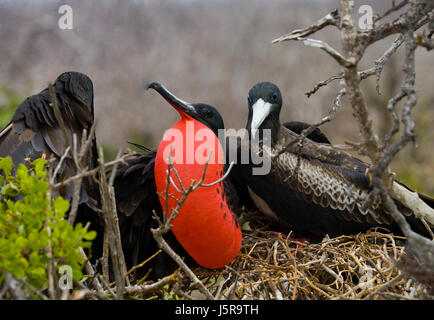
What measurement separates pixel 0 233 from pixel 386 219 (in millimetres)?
2168

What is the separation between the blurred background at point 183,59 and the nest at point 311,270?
6588 millimetres

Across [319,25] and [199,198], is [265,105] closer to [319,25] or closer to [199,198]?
[199,198]

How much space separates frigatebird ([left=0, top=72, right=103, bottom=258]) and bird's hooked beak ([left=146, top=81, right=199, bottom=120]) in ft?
1.11

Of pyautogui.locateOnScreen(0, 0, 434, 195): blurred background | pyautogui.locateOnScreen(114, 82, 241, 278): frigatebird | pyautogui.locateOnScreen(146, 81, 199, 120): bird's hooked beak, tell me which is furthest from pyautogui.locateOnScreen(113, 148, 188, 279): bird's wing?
pyautogui.locateOnScreen(0, 0, 434, 195): blurred background

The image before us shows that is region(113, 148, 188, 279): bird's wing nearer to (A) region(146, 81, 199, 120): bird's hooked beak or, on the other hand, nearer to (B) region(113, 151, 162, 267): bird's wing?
(B) region(113, 151, 162, 267): bird's wing

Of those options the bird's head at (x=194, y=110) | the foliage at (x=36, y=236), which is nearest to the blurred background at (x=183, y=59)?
the bird's head at (x=194, y=110)

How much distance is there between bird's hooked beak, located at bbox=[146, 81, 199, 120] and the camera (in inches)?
114

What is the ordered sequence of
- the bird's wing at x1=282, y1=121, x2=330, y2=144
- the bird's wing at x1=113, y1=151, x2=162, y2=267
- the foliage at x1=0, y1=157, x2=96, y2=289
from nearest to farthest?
1. the foliage at x1=0, y1=157, x2=96, y2=289
2. the bird's wing at x1=113, y1=151, x2=162, y2=267
3. the bird's wing at x1=282, y1=121, x2=330, y2=144

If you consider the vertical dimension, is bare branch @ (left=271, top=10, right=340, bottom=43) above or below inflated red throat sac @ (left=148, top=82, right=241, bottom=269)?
above

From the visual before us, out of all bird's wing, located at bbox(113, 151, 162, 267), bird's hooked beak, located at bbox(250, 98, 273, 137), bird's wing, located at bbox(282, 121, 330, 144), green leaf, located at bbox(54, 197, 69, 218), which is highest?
bird's hooked beak, located at bbox(250, 98, 273, 137)

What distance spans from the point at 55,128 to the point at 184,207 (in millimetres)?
768

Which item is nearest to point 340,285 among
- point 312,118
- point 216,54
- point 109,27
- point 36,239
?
point 36,239
